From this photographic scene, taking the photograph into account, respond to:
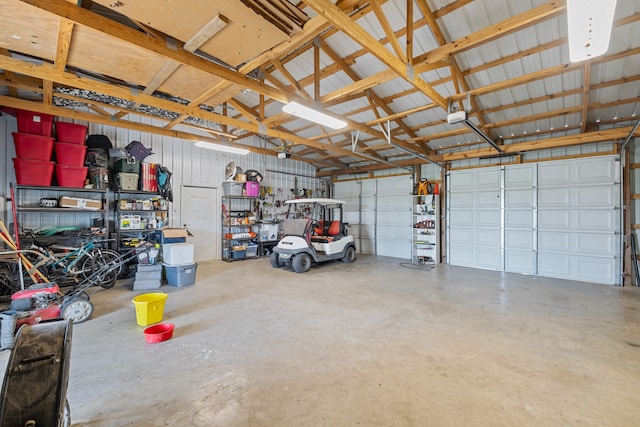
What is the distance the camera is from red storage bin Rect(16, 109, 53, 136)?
464 cm

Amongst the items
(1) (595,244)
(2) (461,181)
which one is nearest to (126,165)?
(2) (461,181)

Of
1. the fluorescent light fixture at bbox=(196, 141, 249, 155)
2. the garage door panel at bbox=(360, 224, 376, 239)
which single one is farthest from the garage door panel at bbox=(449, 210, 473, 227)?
the fluorescent light fixture at bbox=(196, 141, 249, 155)

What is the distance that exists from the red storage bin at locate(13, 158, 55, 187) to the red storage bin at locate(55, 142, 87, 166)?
8.2 inches

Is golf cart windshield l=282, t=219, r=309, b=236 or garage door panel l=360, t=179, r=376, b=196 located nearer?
golf cart windshield l=282, t=219, r=309, b=236

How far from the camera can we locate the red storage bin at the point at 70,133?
5.03 meters

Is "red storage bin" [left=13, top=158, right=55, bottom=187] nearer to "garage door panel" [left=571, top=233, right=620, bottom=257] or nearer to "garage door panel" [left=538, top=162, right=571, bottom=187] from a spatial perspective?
"garage door panel" [left=538, top=162, right=571, bottom=187]

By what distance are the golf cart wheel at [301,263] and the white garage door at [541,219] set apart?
4.24m

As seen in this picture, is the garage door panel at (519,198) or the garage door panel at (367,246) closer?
the garage door panel at (519,198)

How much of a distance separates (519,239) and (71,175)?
982 cm

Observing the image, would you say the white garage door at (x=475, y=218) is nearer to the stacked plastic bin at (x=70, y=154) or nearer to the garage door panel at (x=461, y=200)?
the garage door panel at (x=461, y=200)

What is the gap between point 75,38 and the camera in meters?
2.38

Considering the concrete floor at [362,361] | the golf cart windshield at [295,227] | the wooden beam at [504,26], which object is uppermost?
the wooden beam at [504,26]

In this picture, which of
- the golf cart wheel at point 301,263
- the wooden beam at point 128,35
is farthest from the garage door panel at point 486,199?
the wooden beam at point 128,35

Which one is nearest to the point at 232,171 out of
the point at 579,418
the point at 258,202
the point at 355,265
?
the point at 258,202
